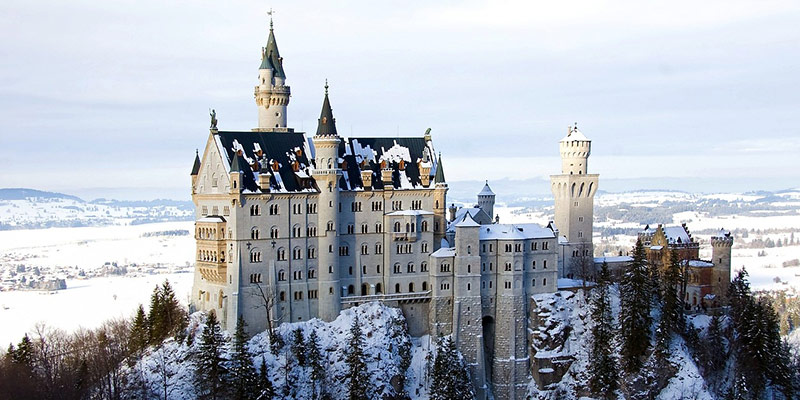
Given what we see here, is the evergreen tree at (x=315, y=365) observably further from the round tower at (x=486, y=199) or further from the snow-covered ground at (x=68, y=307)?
the snow-covered ground at (x=68, y=307)

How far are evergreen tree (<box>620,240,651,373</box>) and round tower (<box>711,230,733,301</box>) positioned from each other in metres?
13.9

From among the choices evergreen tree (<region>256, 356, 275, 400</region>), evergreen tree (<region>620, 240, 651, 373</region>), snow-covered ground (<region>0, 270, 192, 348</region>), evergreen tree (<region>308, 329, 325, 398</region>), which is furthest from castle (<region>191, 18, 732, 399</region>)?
snow-covered ground (<region>0, 270, 192, 348</region>)

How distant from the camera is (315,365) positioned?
88750 mm

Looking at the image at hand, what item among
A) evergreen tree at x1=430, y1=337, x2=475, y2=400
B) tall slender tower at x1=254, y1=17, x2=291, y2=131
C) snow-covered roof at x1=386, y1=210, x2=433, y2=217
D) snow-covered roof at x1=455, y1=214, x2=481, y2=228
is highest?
tall slender tower at x1=254, y1=17, x2=291, y2=131

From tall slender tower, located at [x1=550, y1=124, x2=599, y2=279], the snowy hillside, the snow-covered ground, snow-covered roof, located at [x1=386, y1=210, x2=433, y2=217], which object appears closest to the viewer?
the snowy hillside

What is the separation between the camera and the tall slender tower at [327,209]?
94.8m

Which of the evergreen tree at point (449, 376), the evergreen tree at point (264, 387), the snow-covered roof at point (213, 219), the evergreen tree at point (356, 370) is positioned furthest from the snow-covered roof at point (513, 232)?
the evergreen tree at point (264, 387)

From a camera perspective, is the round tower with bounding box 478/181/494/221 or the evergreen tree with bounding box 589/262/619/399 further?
the round tower with bounding box 478/181/494/221

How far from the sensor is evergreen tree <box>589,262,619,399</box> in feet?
312

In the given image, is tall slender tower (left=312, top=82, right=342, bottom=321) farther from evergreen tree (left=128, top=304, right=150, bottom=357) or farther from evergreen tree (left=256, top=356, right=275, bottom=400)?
evergreen tree (left=128, top=304, right=150, bottom=357)

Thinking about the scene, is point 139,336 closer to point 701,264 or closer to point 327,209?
point 327,209

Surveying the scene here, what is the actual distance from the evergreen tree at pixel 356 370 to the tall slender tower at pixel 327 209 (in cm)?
509

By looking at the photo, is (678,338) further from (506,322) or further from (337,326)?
(337,326)

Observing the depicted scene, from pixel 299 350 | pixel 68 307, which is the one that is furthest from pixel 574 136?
pixel 68 307
